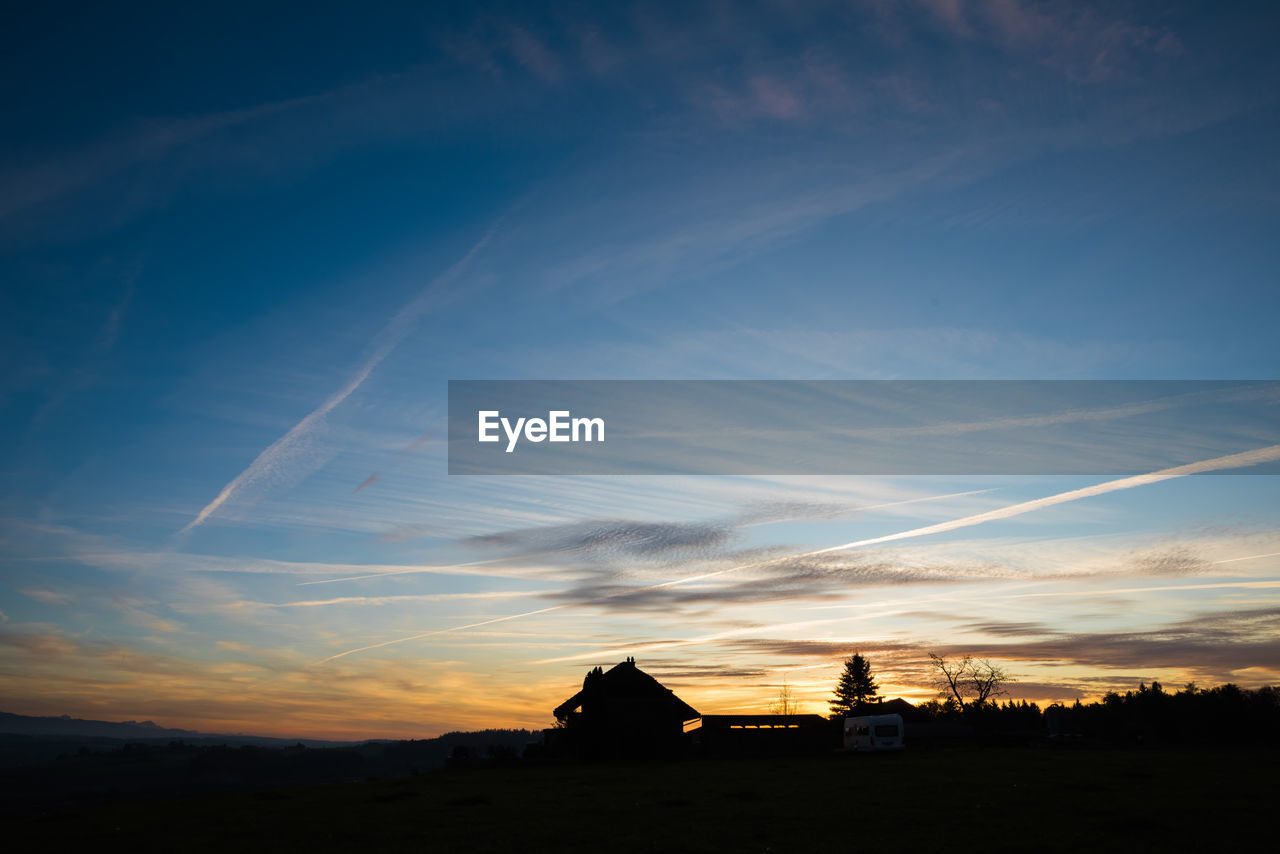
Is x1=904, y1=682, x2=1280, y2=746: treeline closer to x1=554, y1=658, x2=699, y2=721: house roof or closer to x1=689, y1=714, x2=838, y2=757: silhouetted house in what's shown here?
x1=689, y1=714, x2=838, y2=757: silhouetted house

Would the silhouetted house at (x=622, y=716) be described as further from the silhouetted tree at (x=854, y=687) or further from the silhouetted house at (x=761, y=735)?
the silhouetted tree at (x=854, y=687)

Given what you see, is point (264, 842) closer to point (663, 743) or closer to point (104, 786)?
point (663, 743)

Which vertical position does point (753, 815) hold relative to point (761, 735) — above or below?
above

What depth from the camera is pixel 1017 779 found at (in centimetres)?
3469

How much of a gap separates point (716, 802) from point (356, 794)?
18810 millimetres

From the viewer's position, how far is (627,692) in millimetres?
73625

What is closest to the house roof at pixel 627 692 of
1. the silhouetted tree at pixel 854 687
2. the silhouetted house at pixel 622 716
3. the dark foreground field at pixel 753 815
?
the silhouetted house at pixel 622 716

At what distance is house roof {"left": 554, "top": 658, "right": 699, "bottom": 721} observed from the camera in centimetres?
7256

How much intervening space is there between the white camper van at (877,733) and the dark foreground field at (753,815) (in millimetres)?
28160

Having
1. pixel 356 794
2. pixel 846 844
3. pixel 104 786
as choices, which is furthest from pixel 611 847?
pixel 104 786

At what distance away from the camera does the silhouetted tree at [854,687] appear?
136 m

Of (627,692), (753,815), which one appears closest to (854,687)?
(627,692)

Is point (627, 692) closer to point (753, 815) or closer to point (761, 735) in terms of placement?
point (761, 735)

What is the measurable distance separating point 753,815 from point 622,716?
46871 mm
